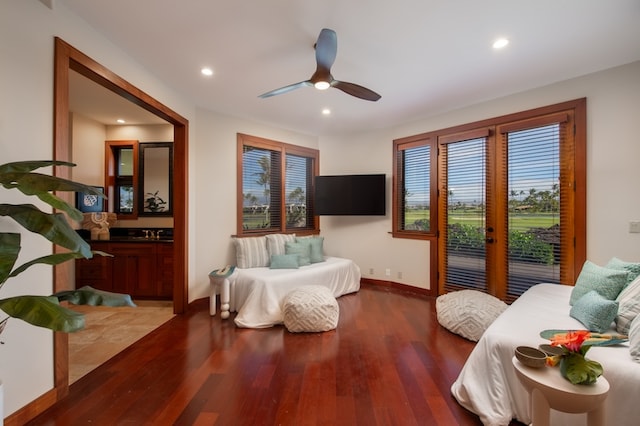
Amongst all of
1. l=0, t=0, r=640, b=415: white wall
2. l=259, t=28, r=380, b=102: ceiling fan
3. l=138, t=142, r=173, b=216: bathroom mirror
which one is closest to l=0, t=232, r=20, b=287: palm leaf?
l=0, t=0, r=640, b=415: white wall

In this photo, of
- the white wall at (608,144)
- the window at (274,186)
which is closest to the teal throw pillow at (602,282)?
the white wall at (608,144)

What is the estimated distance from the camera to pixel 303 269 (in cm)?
388

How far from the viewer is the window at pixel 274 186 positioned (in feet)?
14.4

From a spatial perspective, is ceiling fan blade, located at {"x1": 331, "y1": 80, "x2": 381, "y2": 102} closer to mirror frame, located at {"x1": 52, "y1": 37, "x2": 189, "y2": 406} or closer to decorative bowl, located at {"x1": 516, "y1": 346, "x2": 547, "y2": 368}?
mirror frame, located at {"x1": 52, "y1": 37, "x2": 189, "y2": 406}

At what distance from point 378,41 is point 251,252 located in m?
3.06

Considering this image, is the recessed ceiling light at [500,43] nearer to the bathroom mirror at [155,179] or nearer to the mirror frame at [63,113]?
the mirror frame at [63,113]

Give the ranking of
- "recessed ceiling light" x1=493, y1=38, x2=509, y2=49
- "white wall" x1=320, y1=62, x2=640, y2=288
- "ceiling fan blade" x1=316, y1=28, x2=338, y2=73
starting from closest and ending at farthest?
1. "ceiling fan blade" x1=316, y1=28, x2=338, y2=73
2. "recessed ceiling light" x1=493, y1=38, x2=509, y2=49
3. "white wall" x1=320, y1=62, x2=640, y2=288

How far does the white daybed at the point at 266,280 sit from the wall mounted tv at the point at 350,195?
0.72 m

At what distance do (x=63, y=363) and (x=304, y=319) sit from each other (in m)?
1.94

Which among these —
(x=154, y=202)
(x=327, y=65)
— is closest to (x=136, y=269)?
(x=154, y=202)

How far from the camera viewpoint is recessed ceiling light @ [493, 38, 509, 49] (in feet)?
7.67

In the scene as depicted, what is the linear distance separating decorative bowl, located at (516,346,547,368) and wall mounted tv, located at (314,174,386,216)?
3317 mm

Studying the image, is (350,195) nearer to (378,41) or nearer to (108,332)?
(378,41)

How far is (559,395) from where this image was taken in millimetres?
1208
